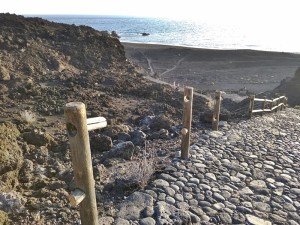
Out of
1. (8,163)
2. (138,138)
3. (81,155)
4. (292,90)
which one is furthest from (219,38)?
(81,155)

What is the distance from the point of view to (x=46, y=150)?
7.67 metres

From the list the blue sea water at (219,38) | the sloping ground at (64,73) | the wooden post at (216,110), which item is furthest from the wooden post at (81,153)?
the blue sea water at (219,38)

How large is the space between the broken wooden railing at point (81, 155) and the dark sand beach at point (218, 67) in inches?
962

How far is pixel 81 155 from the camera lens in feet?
11.4

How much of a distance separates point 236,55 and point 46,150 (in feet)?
139

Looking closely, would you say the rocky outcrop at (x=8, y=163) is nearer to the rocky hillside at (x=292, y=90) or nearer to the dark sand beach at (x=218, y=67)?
the rocky hillside at (x=292, y=90)

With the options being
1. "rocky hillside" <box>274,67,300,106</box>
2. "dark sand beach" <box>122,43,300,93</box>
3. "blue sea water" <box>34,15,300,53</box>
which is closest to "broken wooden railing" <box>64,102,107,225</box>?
"rocky hillside" <box>274,67,300,106</box>

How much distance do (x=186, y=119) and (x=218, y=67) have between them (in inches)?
1339

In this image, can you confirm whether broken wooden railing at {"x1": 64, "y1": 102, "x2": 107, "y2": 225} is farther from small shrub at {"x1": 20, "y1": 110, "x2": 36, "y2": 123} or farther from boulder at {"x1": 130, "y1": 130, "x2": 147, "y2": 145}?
small shrub at {"x1": 20, "y1": 110, "x2": 36, "y2": 123}

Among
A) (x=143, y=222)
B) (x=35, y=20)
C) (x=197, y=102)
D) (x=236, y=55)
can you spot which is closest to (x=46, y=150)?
(x=143, y=222)

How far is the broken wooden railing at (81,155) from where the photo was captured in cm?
331

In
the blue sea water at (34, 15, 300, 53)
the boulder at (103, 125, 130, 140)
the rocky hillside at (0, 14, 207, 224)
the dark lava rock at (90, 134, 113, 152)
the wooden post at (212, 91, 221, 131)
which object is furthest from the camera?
the blue sea water at (34, 15, 300, 53)

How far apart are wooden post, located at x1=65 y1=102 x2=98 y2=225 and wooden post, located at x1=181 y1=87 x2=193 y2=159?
335 cm

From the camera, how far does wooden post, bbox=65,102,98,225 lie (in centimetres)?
331
